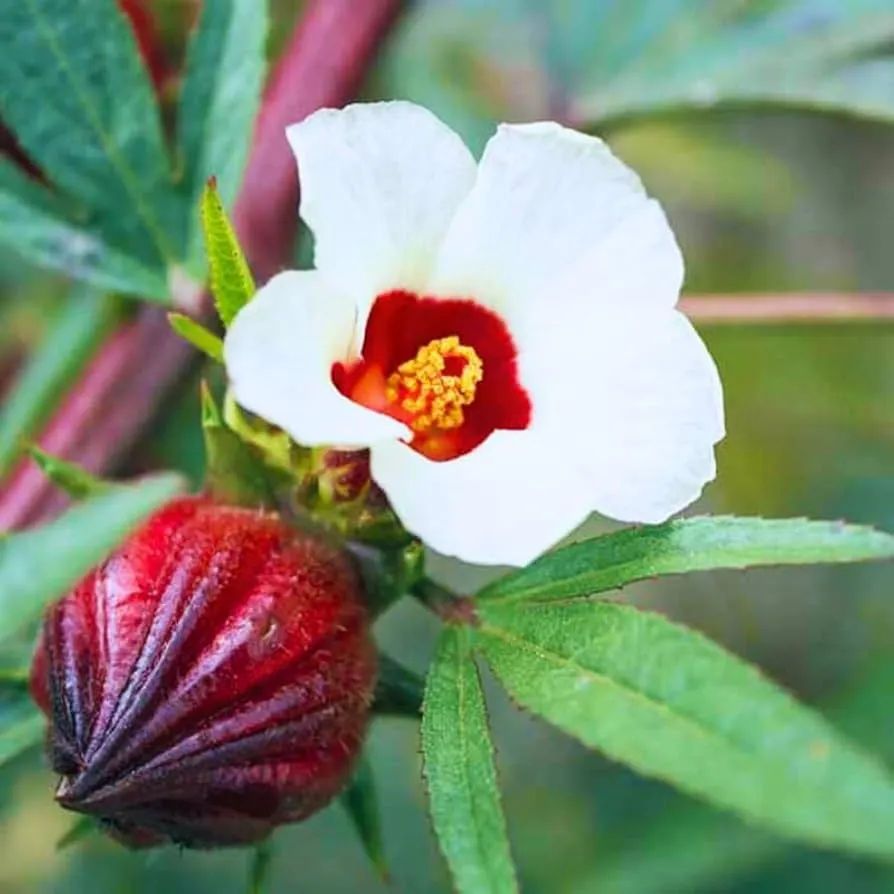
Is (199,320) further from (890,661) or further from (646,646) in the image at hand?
(890,661)

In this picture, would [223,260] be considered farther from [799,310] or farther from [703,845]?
[703,845]

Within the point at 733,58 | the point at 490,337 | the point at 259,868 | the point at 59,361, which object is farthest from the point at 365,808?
the point at 733,58

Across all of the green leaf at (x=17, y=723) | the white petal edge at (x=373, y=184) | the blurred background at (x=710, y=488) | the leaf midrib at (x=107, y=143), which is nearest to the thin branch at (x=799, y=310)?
the blurred background at (x=710, y=488)

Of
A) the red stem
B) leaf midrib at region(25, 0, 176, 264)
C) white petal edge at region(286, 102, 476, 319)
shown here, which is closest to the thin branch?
the red stem

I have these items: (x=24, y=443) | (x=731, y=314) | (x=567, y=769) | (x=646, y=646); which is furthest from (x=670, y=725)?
(x=567, y=769)

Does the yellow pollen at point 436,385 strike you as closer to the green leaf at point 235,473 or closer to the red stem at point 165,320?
the green leaf at point 235,473

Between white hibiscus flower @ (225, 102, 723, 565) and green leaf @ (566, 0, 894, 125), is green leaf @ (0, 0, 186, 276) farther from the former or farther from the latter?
green leaf @ (566, 0, 894, 125)
